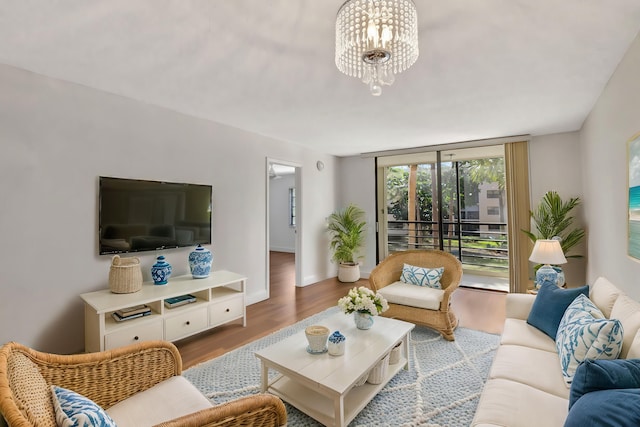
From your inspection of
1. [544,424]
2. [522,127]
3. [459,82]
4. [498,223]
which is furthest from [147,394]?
[498,223]

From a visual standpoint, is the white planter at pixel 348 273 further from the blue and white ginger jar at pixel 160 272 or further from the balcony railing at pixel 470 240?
the blue and white ginger jar at pixel 160 272

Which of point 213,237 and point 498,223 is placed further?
point 498,223

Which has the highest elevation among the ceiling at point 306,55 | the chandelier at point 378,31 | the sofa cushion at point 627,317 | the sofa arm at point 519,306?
the ceiling at point 306,55

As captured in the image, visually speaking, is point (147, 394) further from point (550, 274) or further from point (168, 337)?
point (550, 274)

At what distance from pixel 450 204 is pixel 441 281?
94.0 inches

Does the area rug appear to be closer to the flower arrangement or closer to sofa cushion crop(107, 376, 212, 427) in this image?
the flower arrangement

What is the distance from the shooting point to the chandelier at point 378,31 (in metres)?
1.47

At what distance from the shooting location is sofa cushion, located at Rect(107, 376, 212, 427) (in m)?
1.31

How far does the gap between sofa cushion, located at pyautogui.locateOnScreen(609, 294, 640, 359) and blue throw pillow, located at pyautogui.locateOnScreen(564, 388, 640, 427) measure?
520mm

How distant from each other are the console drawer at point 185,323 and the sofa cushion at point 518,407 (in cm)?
250

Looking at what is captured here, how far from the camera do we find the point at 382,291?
334 cm

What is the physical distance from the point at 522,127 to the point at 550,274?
1.98 m

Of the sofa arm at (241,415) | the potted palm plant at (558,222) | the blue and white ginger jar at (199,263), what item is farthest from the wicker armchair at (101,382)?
the potted palm plant at (558,222)

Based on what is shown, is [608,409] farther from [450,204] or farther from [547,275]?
[450,204]
